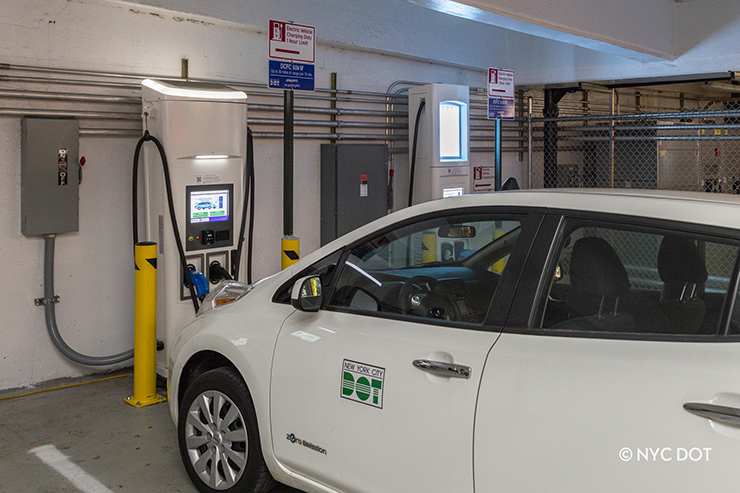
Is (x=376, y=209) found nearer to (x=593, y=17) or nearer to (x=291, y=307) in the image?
(x=593, y=17)

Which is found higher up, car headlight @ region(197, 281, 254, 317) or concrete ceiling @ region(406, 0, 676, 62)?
concrete ceiling @ region(406, 0, 676, 62)

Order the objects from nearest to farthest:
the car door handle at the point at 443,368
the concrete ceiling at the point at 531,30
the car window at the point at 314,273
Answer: the car door handle at the point at 443,368 < the car window at the point at 314,273 < the concrete ceiling at the point at 531,30

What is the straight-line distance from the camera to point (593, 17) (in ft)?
20.5

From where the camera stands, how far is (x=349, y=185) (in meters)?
6.79

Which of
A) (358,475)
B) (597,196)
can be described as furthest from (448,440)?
(597,196)

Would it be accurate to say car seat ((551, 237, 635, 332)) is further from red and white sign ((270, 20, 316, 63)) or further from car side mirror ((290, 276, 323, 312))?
red and white sign ((270, 20, 316, 63))

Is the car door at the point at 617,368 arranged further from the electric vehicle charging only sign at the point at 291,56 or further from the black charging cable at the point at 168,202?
the black charging cable at the point at 168,202

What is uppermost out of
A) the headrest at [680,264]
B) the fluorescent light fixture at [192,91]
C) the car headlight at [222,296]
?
the fluorescent light fixture at [192,91]

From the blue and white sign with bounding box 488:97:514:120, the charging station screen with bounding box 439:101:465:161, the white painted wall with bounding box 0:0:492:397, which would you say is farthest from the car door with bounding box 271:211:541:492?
the charging station screen with bounding box 439:101:465:161

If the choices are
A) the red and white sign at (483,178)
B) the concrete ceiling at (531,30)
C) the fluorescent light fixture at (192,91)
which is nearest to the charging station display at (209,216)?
the fluorescent light fixture at (192,91)

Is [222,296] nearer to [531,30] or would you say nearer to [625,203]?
[625,203]

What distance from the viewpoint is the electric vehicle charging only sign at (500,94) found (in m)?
6.87

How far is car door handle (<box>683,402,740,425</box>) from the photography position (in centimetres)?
170

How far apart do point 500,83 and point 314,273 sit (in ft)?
15.1
